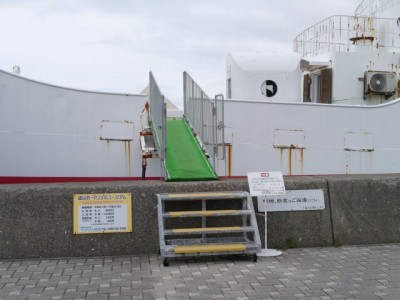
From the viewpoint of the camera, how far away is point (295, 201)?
5.98 m

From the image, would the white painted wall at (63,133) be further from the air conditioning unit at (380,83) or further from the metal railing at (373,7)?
the metal railing at (373,7)

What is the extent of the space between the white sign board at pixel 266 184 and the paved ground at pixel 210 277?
73 centimetres

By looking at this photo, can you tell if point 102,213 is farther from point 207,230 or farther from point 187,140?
point 187,140

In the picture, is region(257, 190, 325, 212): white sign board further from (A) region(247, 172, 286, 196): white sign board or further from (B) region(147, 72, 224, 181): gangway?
(B) region(147, 72, 224, 181): gangway

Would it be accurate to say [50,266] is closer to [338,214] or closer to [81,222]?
[81,222]

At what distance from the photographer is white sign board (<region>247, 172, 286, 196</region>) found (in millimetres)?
5613

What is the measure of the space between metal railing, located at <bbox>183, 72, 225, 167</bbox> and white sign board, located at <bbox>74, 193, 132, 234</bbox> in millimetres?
2107

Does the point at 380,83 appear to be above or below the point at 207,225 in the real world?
above

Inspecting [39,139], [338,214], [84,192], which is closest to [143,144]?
[39,139]

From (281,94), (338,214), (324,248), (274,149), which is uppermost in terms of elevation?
(281,94)

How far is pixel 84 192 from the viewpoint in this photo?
547 cm

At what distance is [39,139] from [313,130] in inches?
221

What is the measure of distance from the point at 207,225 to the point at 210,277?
116 centimetres

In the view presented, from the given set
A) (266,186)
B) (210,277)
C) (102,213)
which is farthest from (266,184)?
(102,213)
